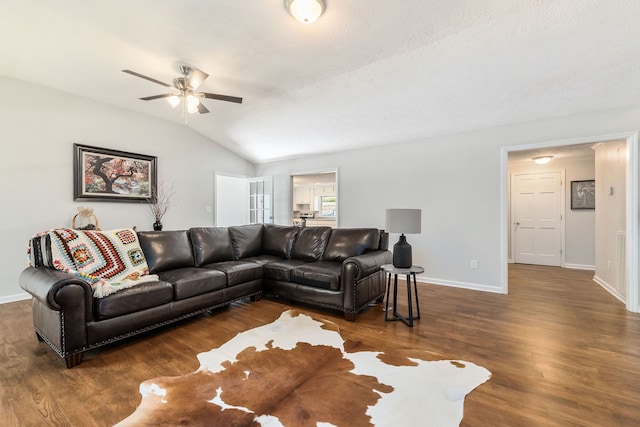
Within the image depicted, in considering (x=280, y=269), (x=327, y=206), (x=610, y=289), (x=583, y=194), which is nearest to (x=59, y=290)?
(x=280, y=269)

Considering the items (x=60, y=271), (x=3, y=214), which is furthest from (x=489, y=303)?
→ (x=3, y=214)

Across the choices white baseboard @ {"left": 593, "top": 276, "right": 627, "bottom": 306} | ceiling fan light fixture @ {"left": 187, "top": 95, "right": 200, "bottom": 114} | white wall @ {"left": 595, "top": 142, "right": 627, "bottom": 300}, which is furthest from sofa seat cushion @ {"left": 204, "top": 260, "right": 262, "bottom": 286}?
white wall @ {"left": 595, "top": 142, "right": 627, "bottom": 300}

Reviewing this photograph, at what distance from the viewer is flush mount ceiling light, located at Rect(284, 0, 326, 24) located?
2029 mm

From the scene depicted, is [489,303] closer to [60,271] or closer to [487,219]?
[487,219]

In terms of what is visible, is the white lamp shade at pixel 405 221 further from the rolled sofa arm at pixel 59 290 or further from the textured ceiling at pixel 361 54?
the rolled sofa arm at pixel 59 290

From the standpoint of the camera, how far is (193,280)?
2.82 metres

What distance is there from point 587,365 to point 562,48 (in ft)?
8.68

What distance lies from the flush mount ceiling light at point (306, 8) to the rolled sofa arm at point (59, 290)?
2592 millimetres

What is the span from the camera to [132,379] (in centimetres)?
187

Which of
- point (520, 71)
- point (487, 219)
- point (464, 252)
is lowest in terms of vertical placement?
point (464, 252)

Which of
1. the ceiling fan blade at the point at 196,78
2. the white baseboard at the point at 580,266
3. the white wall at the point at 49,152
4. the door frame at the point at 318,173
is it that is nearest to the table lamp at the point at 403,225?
the ceiling fan blade at the point at 196,78

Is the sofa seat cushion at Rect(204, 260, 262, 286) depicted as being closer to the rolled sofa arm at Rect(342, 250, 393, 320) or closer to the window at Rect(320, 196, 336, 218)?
the rolled sofa arm at Rect(342, 250, 393, 320)

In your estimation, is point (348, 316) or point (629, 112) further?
point (629, 112)

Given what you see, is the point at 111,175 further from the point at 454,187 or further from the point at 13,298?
the point at 454,187
